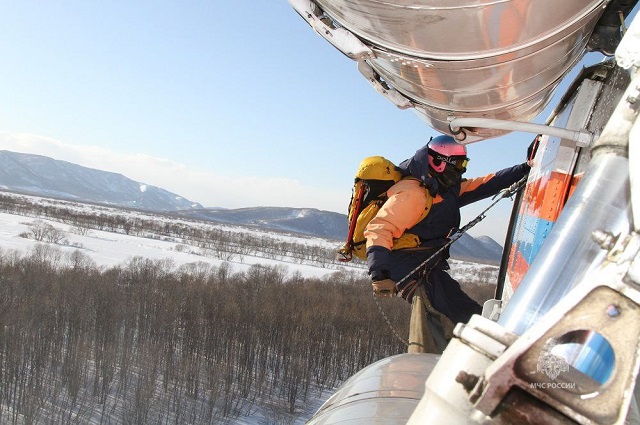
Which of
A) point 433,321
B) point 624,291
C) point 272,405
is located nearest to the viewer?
point 624,291

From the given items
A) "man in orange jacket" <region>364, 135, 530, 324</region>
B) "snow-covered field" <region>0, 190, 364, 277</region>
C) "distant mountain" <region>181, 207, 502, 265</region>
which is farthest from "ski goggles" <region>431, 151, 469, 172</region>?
"distant mountain" <region>181, 207, 502, 265</region>

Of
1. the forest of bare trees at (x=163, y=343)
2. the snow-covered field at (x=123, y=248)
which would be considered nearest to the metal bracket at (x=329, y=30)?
the forest of bare trees at (x=163, y=343)

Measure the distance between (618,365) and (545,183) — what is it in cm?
172

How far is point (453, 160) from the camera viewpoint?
3.44m

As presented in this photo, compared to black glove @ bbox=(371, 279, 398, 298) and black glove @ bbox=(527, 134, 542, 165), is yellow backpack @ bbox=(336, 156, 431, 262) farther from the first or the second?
black glove @ bbox=(527, 134, 542, 165)

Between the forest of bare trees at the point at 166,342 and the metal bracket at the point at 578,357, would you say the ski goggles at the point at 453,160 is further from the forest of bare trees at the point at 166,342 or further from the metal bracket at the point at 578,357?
the forest of bare trees at the point at 166,342

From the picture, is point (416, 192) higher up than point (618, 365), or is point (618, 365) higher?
point (416, 192)

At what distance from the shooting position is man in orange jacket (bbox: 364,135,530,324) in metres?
3.17

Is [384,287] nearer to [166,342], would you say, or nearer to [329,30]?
[329,30]

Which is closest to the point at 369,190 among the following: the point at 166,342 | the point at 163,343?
the point at 163,343

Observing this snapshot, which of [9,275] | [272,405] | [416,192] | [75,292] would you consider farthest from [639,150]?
[9,275]

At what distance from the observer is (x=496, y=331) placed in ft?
2.39

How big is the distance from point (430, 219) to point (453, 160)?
44 cm

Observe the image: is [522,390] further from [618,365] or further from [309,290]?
[309,290]
